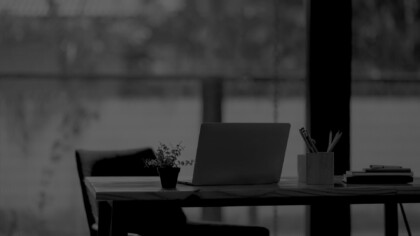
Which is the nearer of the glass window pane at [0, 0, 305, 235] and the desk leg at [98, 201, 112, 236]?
the desk leg at [98, 201, 112, 236]

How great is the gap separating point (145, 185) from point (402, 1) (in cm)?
267

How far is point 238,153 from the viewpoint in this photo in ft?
8.18

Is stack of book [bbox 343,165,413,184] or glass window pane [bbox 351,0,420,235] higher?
glass window pane [bbox 351,0,420,235]

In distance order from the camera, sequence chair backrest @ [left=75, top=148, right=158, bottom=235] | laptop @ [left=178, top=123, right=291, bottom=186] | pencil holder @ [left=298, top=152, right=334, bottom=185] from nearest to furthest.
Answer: laptop @ [left=178, top=123, right=291, bottom=186]
pencil holder @ [left=298, top=152, right=334, bottom=185]
chair backrest @ [left=75, top=148, right=158, bottom=235]

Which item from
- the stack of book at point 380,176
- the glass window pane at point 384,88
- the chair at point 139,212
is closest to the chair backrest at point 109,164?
the chair at point 139,212

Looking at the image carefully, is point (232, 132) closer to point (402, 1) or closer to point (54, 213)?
point (54, 213)

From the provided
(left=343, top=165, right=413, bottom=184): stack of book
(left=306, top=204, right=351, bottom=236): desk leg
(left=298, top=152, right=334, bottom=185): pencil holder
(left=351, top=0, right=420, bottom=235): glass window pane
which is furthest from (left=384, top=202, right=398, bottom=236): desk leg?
(left=351, top=0, right=420, bottom=235): glass window pane

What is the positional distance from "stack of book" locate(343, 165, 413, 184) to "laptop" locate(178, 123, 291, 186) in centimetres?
29

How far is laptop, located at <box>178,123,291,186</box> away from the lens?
2428mm

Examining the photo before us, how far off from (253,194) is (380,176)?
0.57 meters

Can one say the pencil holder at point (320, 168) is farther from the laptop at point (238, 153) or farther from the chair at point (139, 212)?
the chair at point (139, 212)

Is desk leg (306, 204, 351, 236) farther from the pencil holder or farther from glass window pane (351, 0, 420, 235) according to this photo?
the pencil holder

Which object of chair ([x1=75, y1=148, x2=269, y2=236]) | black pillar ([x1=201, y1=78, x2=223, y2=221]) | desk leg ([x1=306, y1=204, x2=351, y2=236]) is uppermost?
black pillar ([x1=201, y1=78, x2=223, y2=221])

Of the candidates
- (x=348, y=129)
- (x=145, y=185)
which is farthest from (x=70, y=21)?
(x=145, y=185)
